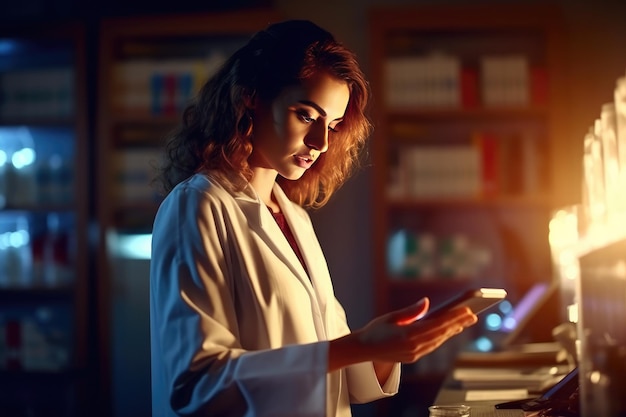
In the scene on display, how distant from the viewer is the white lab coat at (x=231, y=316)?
1.34 meters

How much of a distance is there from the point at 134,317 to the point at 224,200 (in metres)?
2.62

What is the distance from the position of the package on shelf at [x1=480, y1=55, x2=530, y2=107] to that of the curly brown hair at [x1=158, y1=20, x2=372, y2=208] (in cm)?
223

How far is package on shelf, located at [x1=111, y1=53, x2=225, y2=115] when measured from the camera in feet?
12.9

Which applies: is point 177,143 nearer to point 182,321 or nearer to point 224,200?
point 224,200

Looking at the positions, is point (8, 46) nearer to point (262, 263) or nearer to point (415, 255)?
point (415, 255)

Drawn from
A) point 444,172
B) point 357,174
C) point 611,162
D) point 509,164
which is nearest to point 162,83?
point 357,174

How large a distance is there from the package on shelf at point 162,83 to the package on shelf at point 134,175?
21 cm

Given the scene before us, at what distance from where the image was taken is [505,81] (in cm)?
383

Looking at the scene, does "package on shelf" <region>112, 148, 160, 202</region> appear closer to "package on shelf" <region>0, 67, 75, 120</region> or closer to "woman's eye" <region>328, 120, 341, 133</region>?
"package on shelf" <region>0, 67, 75, 120</region>

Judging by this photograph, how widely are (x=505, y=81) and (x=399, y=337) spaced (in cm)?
276

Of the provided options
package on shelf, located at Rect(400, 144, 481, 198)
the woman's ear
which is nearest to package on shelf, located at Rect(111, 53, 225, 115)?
package on shelf, located at Rect(400, 144, 481, 198)

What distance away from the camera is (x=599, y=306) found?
119cm

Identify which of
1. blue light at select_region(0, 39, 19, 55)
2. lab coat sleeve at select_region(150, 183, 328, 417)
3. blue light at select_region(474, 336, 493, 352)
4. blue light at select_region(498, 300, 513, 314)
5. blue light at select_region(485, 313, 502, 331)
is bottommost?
blue light at select_region(474, 336, 493, 352)

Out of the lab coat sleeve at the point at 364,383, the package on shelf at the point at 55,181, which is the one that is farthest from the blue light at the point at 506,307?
the lab coat sleeve at the point at 364,383
